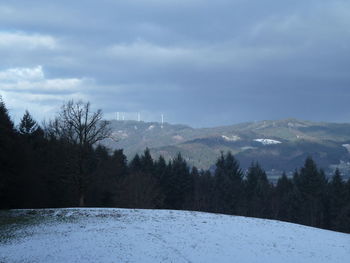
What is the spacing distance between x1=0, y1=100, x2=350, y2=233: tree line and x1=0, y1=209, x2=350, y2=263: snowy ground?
1019cm

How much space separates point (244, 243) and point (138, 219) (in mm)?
9141

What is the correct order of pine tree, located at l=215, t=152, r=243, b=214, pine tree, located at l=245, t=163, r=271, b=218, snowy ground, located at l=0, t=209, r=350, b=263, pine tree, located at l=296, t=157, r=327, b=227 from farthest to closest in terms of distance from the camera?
pine tree, located at l=245, t=163, r=271, b=218 → pine tree, located at l=215, t=152, r=243, b=214 → pine tree, located at l=296, t=157, r=327, b=227 → snowy ground, located at l=0, t=209, r=350, b=263

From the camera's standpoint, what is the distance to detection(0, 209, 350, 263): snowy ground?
22719 millimetres

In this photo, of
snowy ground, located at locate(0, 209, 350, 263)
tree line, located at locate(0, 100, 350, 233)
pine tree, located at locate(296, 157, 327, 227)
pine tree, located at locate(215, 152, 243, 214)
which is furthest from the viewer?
pine tree, located at locate(215, 152, 243, 214)

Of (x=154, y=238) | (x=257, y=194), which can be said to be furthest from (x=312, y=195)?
(x=154, y=238)

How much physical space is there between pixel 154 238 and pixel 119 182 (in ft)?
150

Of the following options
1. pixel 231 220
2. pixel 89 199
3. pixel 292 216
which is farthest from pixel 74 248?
pixel 292 216

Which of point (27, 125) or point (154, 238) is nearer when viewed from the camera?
point (154, 238)

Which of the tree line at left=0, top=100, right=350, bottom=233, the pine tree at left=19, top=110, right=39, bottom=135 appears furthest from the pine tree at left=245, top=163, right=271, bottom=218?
the pine tree at left=19, top=110, right=39, bottom=135

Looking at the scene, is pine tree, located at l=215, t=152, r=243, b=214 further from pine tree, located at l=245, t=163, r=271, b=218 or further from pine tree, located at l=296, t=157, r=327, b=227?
pine tree, located at l=296, t=157, r=327, b=227

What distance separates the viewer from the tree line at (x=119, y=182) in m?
46.5

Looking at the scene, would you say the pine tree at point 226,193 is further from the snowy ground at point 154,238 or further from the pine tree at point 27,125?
the snowy ground at point 154,238

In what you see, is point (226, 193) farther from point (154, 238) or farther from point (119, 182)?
point (154, 238)

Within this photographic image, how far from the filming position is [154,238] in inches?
1056
